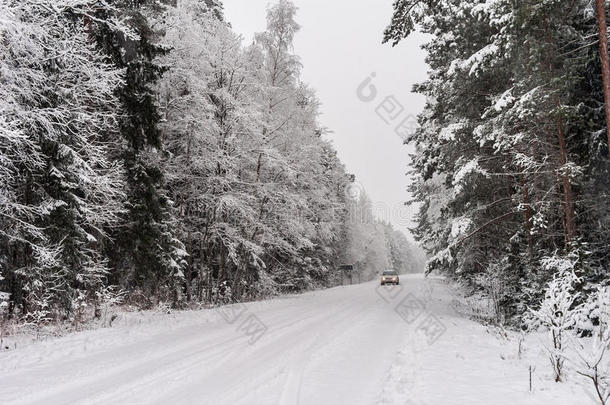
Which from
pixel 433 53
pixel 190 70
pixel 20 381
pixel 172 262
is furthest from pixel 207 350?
pixel 433 53

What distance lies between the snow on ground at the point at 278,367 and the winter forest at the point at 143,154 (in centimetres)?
216

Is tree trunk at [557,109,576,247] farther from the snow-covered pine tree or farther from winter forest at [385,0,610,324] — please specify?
the snow-covered pine tree

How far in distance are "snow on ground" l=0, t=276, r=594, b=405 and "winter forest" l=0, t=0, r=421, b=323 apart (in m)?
2.16

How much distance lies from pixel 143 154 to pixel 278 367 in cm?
1033

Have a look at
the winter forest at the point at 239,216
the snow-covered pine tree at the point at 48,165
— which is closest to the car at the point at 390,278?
the winter forest at the point at 239,216

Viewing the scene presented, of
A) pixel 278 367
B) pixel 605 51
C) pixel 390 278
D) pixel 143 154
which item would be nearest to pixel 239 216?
pixel 143 154

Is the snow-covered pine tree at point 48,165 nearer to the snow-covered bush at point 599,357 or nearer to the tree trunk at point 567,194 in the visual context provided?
the snow-covered bush at point 599,357

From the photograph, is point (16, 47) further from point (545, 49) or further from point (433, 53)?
point (433, 53)

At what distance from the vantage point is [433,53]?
613 inches

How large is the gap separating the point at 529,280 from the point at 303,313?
7697 mm

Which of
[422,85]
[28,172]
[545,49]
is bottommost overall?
[28,172]

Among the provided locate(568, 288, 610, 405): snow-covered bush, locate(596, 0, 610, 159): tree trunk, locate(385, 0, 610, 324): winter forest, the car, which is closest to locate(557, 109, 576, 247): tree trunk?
locate(385, 0, 610, 324): winter forest

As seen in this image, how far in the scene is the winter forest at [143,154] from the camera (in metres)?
9.08

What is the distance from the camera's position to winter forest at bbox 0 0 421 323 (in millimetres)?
9079
